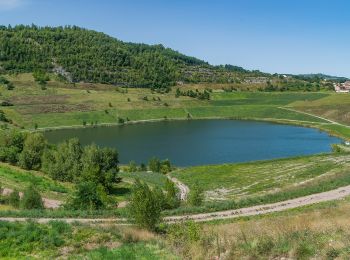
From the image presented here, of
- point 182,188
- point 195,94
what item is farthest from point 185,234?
point 195,94

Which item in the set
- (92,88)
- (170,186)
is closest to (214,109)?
(92,88)

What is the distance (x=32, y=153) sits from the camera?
187 feet

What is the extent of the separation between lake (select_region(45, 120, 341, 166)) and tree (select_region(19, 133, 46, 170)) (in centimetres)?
2357

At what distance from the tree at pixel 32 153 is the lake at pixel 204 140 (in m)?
23.6

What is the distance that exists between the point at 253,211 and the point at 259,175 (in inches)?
920

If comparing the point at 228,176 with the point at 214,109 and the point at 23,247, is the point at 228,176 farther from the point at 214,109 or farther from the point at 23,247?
the point at 214,109

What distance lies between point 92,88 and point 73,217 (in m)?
157

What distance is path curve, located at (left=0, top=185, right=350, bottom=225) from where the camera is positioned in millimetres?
24491

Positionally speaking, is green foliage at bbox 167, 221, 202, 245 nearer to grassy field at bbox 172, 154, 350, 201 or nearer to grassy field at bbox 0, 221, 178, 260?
grassy field at bbox 0, 221, 178, 260

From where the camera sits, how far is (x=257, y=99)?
599ft

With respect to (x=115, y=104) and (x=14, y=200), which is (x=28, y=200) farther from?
(x=115, y=104)

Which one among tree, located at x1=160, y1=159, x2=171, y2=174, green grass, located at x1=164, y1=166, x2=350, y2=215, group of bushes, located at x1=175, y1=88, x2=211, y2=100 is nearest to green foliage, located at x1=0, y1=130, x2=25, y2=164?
tree, located at x1=160, y1=159, x2=171, y2=174

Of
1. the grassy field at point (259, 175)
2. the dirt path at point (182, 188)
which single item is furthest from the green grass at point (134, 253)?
the dirt path at point (182, 188)

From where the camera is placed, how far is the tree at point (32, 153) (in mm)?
56719
